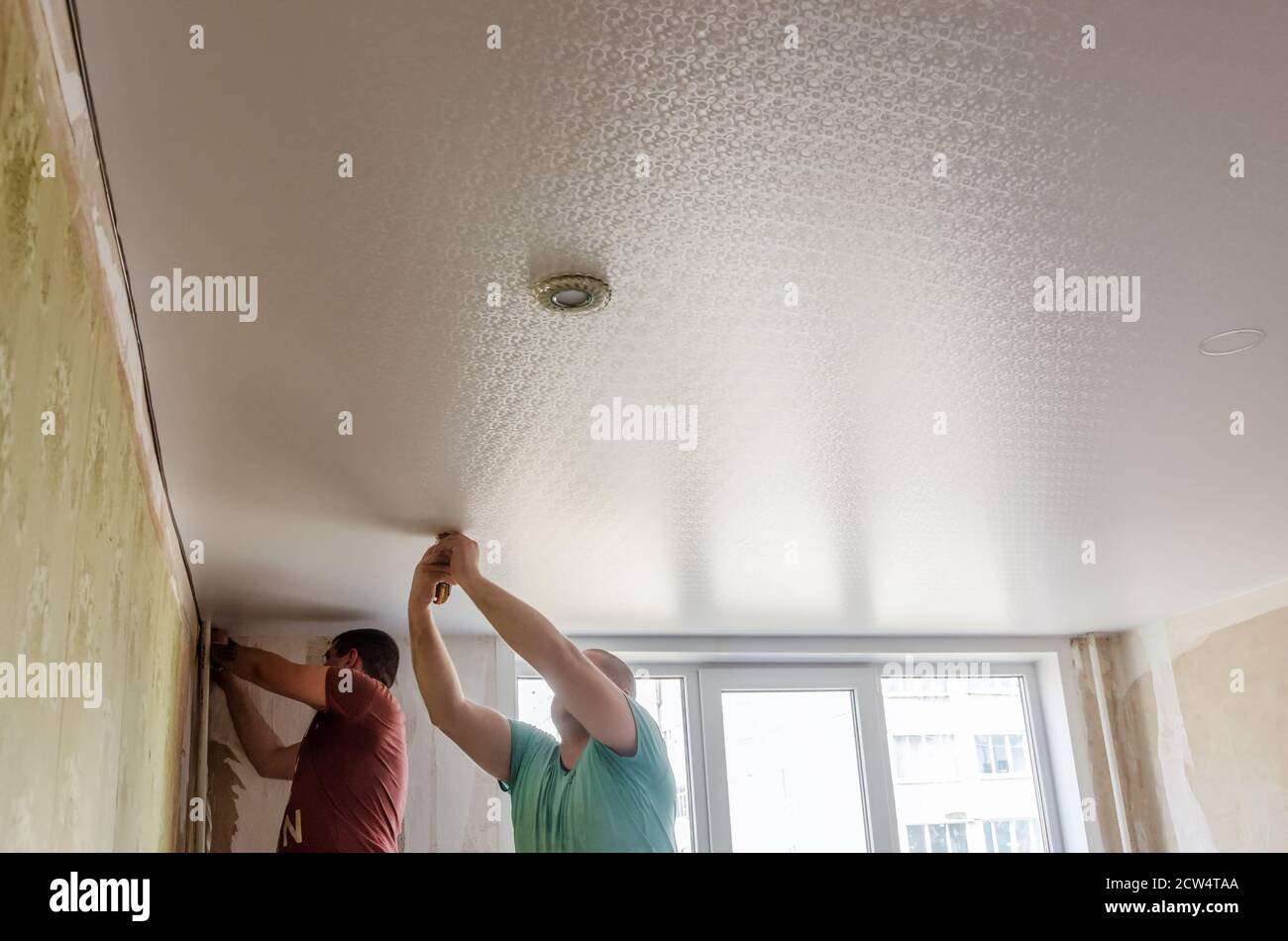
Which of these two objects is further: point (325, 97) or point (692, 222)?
point (692, 222)

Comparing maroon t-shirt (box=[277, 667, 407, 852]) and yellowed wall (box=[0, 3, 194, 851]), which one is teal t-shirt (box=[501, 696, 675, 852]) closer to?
yellowed wall (box=[0, 3, 194, 851])

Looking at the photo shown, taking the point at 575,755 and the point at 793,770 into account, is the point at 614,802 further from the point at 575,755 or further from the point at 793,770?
the point at 793,770

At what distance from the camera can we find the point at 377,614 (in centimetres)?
320

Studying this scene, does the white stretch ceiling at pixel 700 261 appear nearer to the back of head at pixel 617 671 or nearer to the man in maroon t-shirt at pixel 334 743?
the back of head at pixel 617 671

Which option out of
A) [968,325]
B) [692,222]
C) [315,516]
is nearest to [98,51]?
[692,222]

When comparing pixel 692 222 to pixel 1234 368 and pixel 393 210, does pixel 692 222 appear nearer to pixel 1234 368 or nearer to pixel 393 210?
pixel 393 210

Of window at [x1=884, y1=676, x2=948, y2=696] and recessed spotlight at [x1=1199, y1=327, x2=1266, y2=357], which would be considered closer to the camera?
recessed spotlight at [x1=1199, y1=327, x2=1266, y2=357]

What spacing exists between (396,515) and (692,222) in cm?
123

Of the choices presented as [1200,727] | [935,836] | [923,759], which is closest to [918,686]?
[923,759]

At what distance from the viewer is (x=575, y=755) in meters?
2.09

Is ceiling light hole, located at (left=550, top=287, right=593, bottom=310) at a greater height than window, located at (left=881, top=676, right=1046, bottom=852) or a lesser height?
greater

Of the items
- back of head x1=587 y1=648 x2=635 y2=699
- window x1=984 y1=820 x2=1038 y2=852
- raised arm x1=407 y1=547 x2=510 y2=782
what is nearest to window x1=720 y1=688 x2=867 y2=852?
window x1=984 y1=820 x2=1038 y2=852

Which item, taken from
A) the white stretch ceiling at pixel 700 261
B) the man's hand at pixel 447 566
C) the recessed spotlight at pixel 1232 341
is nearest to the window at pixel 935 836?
the white stretch ceiling at pixel 700 261

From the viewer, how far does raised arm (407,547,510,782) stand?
7.85 feet
